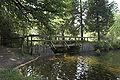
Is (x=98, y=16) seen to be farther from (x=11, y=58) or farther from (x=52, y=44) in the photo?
(x=11, y=58)

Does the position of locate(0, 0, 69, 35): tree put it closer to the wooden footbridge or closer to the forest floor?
the forest floor

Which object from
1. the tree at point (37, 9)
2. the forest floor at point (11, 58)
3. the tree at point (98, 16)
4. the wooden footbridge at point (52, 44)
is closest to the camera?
the forest floor at point (11, 58)

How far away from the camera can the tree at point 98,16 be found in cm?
4450

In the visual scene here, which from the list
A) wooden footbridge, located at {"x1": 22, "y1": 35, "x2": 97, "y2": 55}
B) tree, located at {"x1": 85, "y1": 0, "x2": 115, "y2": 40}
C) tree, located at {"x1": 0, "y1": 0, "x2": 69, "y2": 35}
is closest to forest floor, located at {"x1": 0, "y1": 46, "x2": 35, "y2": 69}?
wooden footbridge, located at {"x1": 22, "y1": 35, "x2": 97, "y2": 55}

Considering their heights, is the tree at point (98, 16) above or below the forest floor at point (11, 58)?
above

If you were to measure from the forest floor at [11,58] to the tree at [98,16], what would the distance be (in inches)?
994

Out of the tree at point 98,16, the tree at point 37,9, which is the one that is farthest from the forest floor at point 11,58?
the tree at point 98,16

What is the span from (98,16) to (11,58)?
29.2m

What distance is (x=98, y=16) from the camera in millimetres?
45031

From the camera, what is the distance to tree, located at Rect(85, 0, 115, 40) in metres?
44.5

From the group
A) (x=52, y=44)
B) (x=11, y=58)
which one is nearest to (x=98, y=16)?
(x=52, y=44)

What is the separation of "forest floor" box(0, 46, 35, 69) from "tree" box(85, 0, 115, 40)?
994 inches

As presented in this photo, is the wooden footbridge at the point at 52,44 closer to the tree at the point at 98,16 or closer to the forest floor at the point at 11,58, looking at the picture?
the forest floor at the point at 11,58

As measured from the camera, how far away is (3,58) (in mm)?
18297
